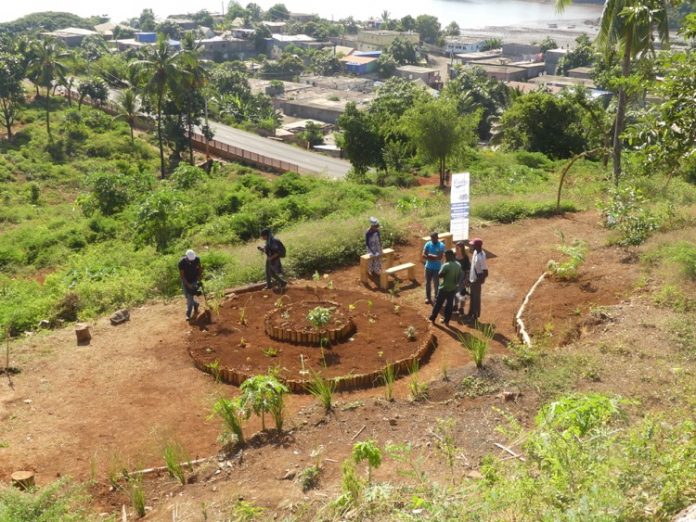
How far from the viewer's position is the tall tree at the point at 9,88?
44.7 m

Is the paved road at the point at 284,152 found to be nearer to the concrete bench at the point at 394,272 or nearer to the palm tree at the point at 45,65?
the palm tree at the point at 45,65

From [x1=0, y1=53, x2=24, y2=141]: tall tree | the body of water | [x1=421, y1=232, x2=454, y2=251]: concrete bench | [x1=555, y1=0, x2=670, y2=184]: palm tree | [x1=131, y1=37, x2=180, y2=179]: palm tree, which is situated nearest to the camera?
[x1=421, y1=232, x2=454, y2=251]: concrete bench

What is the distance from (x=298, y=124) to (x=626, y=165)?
4491 centimetres

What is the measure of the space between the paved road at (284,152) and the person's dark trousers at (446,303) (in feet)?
92.3

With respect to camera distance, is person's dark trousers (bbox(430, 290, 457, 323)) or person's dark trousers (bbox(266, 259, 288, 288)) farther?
person's dark trousers (bbox(266, 259, 288, 288))

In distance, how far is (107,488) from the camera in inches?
287

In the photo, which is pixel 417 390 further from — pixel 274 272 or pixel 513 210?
pixel 513 210

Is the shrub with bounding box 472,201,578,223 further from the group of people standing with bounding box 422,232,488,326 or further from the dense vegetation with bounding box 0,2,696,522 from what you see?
the group of people standing with bounding box 422,232,488,326

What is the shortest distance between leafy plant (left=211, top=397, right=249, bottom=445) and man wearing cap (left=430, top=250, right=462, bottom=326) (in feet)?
12.9

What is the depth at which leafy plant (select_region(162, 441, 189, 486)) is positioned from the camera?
715cm

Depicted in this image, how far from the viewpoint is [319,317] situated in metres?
10.5

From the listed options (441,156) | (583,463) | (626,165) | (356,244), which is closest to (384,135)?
(441,156)

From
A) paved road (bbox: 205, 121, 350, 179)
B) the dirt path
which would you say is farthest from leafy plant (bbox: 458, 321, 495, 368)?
paved road (bbox: 205, 121, 350, 179)

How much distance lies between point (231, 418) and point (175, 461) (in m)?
0.76
